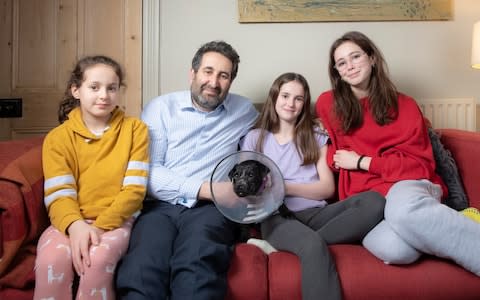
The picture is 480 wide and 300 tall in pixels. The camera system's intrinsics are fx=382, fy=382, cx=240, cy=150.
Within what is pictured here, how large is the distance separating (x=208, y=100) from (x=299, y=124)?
1.40 feet

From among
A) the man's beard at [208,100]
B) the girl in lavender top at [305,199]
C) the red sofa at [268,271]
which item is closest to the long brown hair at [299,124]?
the girl in lavender top at [305,199]


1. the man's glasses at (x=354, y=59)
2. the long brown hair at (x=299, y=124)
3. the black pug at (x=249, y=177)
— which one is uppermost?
the man's glasses at (x=354, y=59)

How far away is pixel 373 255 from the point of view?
1.32 m

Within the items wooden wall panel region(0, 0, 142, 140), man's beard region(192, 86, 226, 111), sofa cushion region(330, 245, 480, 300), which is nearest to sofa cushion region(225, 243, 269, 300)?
sofa cushion region(330, 245, 480, 300)

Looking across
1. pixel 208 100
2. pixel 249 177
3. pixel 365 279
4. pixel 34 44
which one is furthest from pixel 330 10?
pixel 34 44

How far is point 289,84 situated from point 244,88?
68cm

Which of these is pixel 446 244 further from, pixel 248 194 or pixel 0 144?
pixel 0 144

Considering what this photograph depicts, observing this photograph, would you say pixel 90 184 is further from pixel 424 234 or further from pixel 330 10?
pixel 330 10

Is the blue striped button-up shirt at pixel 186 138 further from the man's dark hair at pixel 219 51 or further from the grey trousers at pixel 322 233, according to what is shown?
the grey trousers at pixel 322 233

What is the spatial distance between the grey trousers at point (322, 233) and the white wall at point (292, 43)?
3.36 ft

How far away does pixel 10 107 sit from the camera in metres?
2.32

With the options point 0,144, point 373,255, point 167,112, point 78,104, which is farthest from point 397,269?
point 0,144

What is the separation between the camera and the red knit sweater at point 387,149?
5.18 feet

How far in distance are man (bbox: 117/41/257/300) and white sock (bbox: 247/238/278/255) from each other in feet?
0.29
